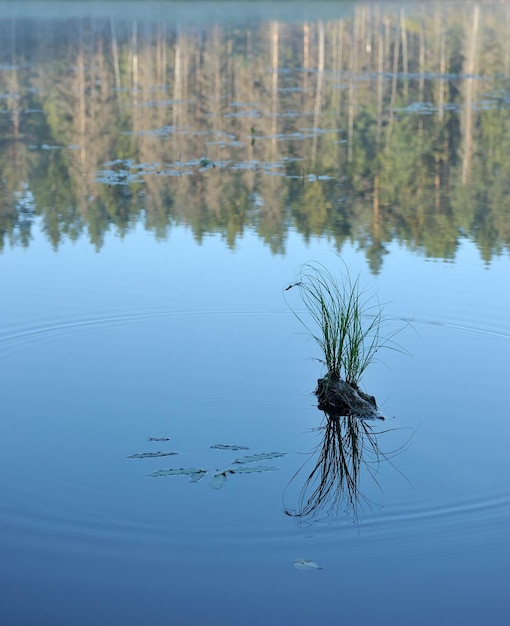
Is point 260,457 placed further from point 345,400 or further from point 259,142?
point 259,142

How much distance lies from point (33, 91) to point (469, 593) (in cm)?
2468

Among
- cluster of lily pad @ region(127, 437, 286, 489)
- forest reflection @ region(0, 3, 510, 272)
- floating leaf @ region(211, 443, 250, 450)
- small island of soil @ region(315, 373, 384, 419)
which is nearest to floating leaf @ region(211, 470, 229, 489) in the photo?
cluster of lily pad @ region(127, 437, 286, 489)

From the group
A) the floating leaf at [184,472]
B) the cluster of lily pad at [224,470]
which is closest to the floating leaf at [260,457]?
the cluster of lily pad at [224,470]

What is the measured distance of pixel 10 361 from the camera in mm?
7707

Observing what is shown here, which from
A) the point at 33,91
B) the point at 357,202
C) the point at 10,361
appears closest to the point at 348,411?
the point at 10,361

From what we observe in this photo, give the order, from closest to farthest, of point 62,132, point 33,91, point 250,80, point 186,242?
1. point 186,242
2. point 62,132
3. point 33,91
4. point 250,80

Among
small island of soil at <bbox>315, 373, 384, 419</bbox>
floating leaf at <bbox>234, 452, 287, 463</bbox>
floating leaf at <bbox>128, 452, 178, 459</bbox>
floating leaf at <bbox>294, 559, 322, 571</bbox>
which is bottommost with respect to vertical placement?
floating leaf at <bbox>294, 559, 322, 571</bbox>

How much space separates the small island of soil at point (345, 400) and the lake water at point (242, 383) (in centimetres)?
10

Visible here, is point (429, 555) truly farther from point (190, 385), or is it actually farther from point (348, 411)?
point (190, 385)

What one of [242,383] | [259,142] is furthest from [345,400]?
[259,142]

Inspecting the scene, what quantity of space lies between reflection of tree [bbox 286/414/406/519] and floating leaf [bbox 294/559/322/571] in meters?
0.47

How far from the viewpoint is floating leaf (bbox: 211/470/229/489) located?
18.7ft

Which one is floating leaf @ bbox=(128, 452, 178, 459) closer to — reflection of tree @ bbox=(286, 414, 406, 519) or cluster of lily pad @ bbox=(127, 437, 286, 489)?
cluster of lily pad @ bbox=(127, 437, 286, 489)

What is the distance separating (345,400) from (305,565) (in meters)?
2.07
